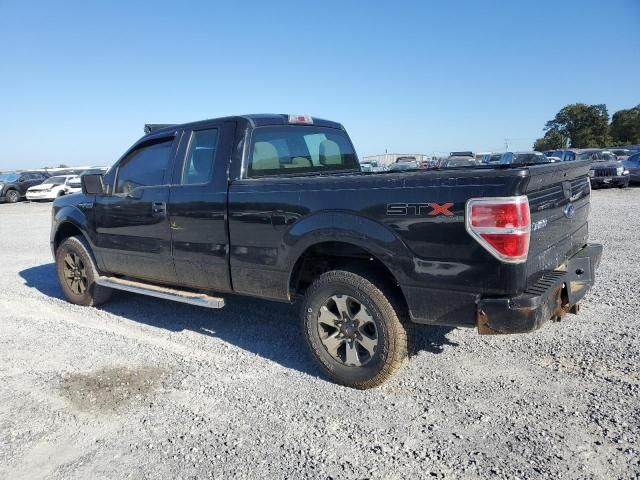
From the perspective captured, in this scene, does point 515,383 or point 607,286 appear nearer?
point 515,383

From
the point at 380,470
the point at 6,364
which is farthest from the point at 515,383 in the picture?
the point at 6,364

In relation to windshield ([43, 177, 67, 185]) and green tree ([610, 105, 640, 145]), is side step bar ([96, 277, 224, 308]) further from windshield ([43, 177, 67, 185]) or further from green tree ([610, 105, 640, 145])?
green tree ([610, 105, 640, 145])

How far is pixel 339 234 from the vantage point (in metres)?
3.45

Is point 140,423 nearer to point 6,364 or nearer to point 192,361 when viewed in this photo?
point 192,361

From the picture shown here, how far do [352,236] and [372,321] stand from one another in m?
0.61

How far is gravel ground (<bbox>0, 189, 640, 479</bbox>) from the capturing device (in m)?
2.72

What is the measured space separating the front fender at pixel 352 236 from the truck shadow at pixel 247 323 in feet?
3.42

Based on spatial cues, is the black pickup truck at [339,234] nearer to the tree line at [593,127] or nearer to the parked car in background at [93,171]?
the parked car in background at [93,171]

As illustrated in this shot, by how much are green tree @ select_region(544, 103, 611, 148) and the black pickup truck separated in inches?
2693

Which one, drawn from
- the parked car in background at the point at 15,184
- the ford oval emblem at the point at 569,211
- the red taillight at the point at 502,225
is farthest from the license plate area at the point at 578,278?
the parked car in background at the point at 15,184

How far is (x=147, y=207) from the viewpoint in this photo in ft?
15.7

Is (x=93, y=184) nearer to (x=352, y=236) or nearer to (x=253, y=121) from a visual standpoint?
(x=253, y=121)

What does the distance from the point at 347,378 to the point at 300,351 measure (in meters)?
0.83

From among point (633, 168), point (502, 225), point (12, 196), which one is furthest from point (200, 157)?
point (12, 196)
